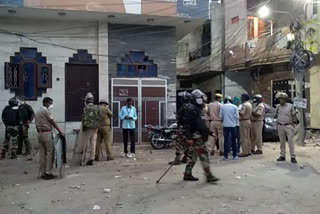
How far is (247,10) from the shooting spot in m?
18.1

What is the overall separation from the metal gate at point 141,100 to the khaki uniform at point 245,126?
4.48 m

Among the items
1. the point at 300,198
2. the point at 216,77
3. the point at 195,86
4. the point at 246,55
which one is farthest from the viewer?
the point at 195,86

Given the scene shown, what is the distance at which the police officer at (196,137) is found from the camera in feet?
21.0

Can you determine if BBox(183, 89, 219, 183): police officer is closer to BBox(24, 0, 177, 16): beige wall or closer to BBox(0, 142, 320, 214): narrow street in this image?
BBox(0, 142, 320, 214): narrow street

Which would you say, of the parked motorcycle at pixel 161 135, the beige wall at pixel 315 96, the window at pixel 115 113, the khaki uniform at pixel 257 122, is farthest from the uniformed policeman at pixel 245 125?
the beige wall at pixel 315 96

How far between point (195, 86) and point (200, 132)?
55.7ft

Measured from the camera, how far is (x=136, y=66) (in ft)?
45.3

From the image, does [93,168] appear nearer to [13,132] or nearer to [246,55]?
[13,132]

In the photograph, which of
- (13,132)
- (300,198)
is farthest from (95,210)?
(13,132)

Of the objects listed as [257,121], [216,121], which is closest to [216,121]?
[216,121]

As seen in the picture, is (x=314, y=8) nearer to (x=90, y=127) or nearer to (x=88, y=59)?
(x=88, y=59)

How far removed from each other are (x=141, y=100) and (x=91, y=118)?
4.98m

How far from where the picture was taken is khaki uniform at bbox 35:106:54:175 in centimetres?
737

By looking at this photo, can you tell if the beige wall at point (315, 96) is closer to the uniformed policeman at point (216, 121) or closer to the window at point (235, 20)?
the window at point (235, 20)
